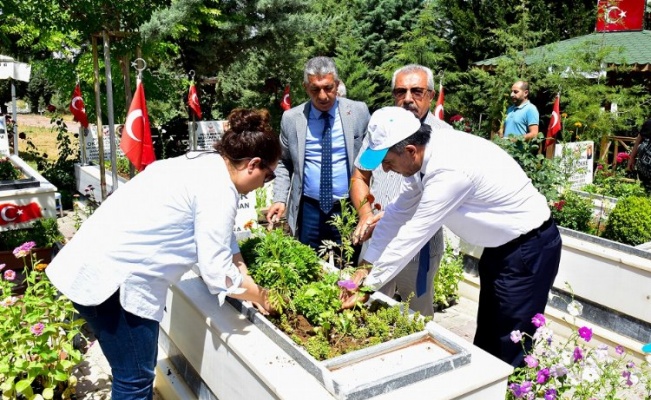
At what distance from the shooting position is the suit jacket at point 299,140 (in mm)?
3344

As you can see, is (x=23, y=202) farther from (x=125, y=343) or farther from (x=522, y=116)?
(x=522, y=116)

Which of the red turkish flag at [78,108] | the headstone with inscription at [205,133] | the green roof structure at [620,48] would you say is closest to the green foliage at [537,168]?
the headstone with inscription at [205,133]

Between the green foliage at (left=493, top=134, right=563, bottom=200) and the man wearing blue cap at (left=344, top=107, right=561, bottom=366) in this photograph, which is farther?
the green foliage at (left=493, top=134, right=563, bottom=200)

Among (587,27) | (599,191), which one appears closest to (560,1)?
(587,27)

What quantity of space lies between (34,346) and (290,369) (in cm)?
133

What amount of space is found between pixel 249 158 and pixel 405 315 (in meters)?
0.83

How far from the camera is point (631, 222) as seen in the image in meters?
3.91

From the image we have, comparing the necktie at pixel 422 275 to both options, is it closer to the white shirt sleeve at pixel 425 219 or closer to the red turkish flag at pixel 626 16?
the white shirt sleeve at pixel 425 219

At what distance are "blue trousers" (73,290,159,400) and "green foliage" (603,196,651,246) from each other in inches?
131

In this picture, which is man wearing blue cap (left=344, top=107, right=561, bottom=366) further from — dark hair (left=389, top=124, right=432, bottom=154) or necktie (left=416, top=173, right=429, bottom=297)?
necktie (left=416, top=173, right=429, bottom=297)

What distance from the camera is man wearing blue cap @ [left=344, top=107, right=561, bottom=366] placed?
2.12 m

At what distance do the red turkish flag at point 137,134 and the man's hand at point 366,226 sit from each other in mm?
2365

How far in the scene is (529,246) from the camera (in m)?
2.36

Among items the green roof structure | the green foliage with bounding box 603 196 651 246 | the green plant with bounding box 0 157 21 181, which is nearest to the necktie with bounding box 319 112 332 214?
the green foliage with bounding box 603 196 651 246
